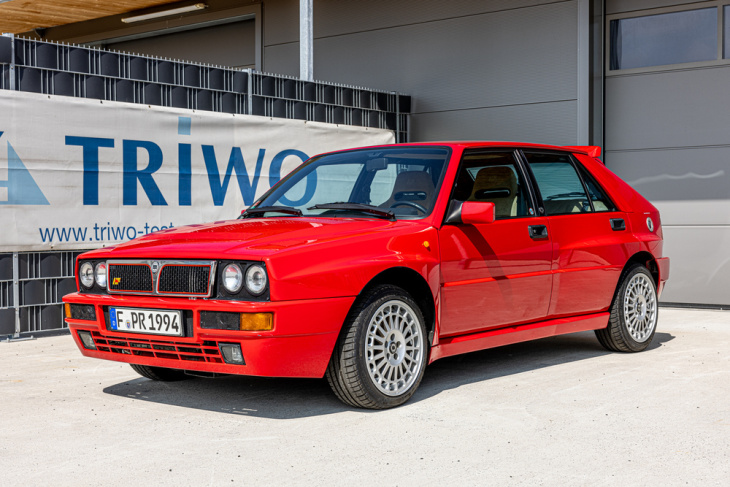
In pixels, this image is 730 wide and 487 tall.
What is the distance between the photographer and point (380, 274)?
513 centimetres

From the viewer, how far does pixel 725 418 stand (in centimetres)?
485

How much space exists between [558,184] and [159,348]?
3.19 metres

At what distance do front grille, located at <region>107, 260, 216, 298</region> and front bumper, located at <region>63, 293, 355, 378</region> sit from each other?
0.18 feet

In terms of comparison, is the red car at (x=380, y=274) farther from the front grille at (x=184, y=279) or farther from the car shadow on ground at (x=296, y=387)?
the car shadow on ground at (x=296, y=387)

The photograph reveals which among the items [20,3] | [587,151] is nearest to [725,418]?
[587,151]

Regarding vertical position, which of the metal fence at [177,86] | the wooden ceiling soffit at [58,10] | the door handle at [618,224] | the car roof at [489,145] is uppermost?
the wooden ceiling soffit at [58,10]

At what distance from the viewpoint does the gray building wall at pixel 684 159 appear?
10.5m

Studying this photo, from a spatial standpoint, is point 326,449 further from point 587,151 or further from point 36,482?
point 587,151

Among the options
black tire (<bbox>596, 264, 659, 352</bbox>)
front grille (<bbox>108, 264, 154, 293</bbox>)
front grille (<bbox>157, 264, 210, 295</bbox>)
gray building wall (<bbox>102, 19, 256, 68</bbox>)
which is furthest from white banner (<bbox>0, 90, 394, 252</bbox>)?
gray building wall (<bbox>102, 19, 256, 68</bbox>)

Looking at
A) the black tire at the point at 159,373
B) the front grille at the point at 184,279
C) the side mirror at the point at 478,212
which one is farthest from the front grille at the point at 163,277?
the side mirror at the point at 478,212

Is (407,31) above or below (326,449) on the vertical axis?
above

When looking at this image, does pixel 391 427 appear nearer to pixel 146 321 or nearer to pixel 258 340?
pixel 258 340

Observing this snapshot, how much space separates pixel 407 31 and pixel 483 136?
2.02 m

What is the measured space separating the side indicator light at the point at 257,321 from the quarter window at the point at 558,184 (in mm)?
2520
